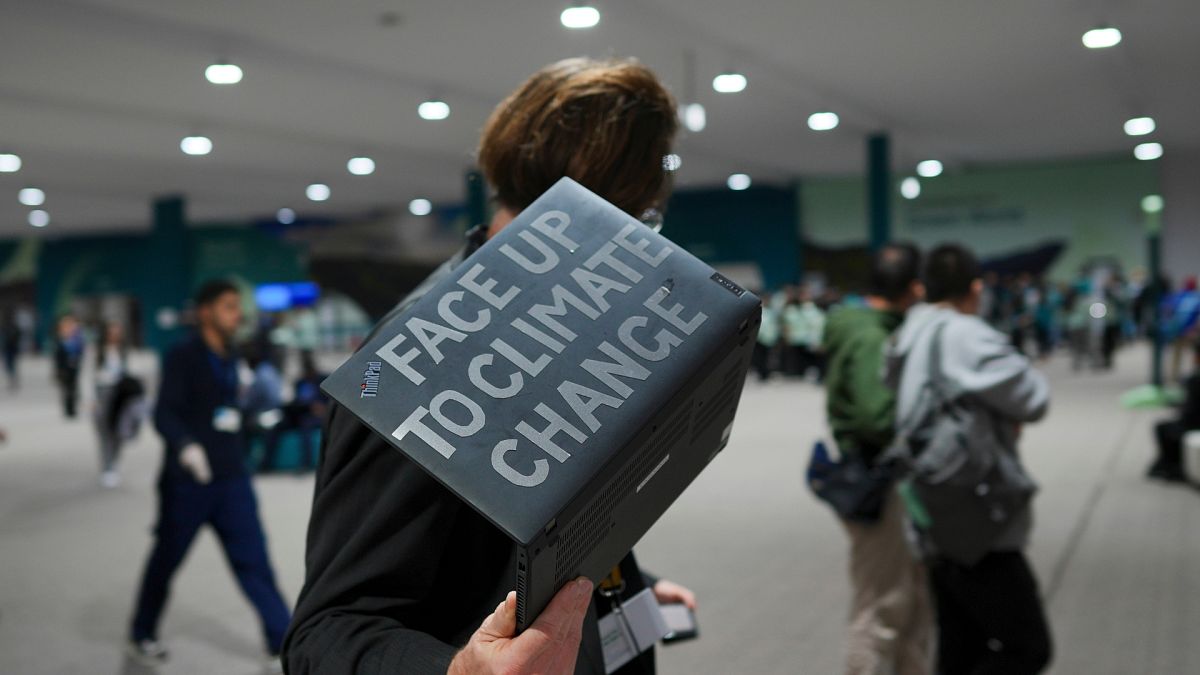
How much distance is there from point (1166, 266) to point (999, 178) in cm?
378

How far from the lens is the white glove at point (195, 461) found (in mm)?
4066

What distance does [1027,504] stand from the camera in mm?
2854

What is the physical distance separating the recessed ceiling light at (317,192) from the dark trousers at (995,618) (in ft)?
60.7

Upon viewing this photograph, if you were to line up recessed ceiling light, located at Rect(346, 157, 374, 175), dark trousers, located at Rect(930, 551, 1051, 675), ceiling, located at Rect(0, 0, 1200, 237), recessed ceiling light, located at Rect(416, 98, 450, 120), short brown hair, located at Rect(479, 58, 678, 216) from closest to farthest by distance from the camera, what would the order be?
→ short brown hair, located at Rect(479, 58, 678, 216), dark trousers, located at Rect(930, 551, 1051, 675), ceiling, located at Rect(0, 0, 1200, 237), recessed ceiling light, located at Rect(416, 98, 450, 120), recessed ceiling light, located at Rect(346, 157, 374, 175)

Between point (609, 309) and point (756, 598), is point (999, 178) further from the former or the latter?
point (609, 309)

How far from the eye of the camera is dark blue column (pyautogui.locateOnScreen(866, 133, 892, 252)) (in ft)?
50.7

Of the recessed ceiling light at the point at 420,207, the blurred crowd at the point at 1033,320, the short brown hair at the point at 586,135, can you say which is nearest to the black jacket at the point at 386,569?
the short brown hair at the point at 586,135

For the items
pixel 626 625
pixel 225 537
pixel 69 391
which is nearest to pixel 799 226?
pixel 69 391

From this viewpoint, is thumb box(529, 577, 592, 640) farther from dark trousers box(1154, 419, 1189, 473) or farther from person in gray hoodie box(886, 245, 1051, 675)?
dark trousers box(1154, 419, 1189, 473)

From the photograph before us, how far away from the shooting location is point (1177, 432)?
7.26 metres

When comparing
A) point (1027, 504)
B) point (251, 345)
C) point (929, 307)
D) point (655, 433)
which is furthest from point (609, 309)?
point (251, 345)

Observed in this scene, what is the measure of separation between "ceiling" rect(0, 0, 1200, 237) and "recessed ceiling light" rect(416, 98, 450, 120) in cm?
10

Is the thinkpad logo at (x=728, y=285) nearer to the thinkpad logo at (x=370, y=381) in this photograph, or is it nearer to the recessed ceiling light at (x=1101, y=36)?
the thinkpad logo at (x=370, y=381)

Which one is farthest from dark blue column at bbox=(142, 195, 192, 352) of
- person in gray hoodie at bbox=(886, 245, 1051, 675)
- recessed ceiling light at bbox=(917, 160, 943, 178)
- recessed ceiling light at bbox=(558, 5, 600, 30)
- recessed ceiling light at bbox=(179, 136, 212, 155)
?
person in gray hoodie at bbox=(886, 245, 1051, 675)
